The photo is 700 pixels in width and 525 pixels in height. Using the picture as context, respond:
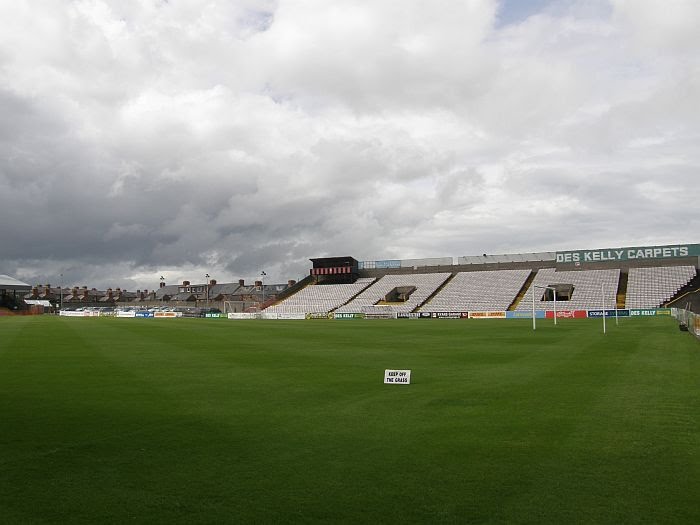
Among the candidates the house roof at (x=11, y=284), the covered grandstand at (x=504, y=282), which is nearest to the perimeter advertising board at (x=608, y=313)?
the covered grandstand at (x=504, y=282)

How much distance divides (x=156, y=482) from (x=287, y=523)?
2238mm

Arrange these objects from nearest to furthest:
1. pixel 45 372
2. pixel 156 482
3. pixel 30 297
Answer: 1. pixel 156 482
2. pixel 45 372
3. pixel 30 297

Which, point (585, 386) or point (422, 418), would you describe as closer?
point (422, 418)

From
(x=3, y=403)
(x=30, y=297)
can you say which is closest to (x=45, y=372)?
(x=3, y=403)

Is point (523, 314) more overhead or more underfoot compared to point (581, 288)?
more underfoot

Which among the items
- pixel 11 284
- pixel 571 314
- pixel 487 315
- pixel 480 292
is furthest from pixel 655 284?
pixel 11 284

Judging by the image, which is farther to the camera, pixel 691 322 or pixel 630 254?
pixel 630 254

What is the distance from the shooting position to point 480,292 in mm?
82875

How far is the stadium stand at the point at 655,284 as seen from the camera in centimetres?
7112

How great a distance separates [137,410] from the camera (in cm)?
1194

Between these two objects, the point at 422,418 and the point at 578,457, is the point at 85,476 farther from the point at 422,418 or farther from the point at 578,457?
the point at 578,457

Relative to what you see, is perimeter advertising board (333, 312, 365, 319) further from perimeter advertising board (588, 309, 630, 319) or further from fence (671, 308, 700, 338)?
fence (671, 308, 700, 338)

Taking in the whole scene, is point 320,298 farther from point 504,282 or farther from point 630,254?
point 630,254

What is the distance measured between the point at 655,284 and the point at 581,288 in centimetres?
917
